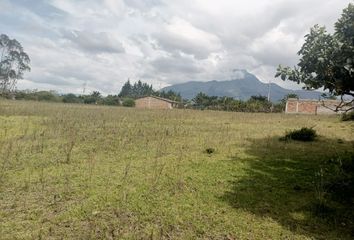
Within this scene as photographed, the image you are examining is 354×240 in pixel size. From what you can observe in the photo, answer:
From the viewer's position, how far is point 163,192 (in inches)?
326

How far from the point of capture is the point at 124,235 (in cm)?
620

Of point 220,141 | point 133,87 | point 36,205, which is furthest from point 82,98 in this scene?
point 133,87

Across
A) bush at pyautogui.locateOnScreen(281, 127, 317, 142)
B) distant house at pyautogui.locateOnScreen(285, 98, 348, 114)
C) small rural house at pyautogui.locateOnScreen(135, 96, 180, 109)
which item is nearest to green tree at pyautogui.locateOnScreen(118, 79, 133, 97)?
small rural house at pyautogui.locateOnScreen(135, 96, 180, 109)

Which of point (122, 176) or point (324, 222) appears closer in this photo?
point (324, 222)

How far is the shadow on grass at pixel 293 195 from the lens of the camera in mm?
6766

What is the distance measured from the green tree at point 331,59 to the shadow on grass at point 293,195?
2388 mm

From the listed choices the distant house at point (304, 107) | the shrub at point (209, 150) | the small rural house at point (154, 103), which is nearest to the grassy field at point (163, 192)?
the shrub at point (209, 150)

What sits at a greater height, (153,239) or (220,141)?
(220,141)

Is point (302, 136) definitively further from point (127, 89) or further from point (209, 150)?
point (127, 89)

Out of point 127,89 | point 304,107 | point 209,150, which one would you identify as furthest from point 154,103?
point 127,89

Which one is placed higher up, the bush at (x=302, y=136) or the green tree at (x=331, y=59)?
the green tree at (x=331, y=59)

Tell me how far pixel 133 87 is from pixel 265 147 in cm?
15094

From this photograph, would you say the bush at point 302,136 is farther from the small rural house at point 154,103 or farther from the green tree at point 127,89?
the green tree at point 127,89

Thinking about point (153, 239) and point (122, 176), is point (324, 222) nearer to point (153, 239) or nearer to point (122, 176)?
point (153, 239)
